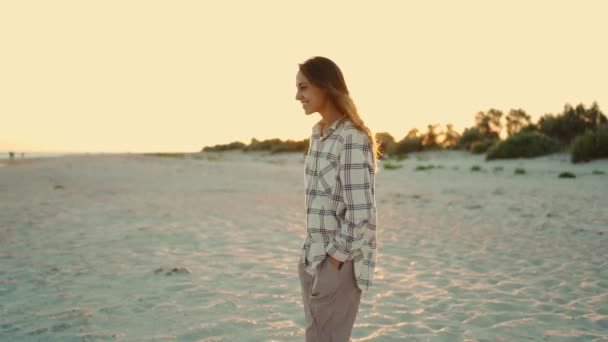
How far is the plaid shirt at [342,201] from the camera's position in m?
2.08

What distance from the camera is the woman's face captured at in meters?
2.26

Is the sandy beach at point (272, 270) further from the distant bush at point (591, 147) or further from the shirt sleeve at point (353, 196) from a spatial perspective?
the distant bush at point (591, 147)

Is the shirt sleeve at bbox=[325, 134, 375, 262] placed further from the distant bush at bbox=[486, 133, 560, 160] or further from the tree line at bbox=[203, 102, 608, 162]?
the distant bush at bbox=[486, 133, 560, 160]

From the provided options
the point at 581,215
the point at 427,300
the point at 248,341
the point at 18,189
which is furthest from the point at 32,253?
the point at 18,189

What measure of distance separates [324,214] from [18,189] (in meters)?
15.4

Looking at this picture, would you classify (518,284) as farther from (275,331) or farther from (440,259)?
(275,331)

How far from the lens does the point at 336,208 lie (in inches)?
86.5

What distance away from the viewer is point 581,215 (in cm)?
878

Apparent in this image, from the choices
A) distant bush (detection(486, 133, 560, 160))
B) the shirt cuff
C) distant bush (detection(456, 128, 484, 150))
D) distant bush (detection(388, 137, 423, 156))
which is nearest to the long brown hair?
the shirt cuff

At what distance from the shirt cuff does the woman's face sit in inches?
26.0

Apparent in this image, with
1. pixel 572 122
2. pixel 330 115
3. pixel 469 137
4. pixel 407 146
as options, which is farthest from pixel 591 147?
pixel 330 115

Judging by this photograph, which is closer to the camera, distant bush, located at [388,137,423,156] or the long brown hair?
the long brown hair

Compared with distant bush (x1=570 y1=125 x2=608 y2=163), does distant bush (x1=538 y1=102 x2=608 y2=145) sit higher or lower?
higher

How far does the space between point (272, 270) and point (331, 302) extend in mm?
3416
